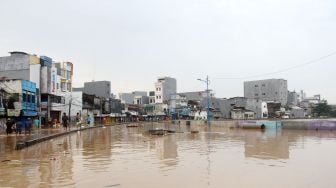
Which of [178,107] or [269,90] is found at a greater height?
[269,90]

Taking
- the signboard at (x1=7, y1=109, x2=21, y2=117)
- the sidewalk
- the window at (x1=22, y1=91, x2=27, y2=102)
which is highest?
the window at (x1=22, y1=91, x2=27, y2=102)

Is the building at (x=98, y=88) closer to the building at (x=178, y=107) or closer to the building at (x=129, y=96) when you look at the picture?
the building at (x=178, y=107)

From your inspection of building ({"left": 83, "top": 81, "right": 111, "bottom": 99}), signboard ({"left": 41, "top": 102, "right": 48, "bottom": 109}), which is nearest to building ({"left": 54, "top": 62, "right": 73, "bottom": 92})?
signboard ({"left": 41, "top": 102, "right": 48, "bottom": 109})

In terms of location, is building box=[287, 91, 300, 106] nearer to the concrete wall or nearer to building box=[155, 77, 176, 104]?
building box=[155, 77, 176, 104]

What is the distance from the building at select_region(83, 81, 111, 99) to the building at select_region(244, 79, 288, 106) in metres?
54.0

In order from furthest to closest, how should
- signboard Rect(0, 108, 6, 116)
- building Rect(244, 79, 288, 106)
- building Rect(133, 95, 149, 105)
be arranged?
building Rect(133, 95, 149, 105), building Rect(244, 79, 288, 106), signboard Rect(0, 108, 6, 116)

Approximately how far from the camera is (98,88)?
4176 inches

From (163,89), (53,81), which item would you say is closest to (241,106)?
(163,89)

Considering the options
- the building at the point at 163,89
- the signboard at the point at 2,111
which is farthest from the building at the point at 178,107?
the signboard at the point at 2,111

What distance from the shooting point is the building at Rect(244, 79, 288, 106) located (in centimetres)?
13012

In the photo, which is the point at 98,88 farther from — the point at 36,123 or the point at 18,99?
the point at 18,99

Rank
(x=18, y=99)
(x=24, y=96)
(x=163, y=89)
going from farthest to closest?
(x=163, y=89) < (x=24, y=96) < (x=18, y=99)

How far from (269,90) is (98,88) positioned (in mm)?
60868

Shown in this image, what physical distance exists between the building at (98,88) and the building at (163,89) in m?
23.1
